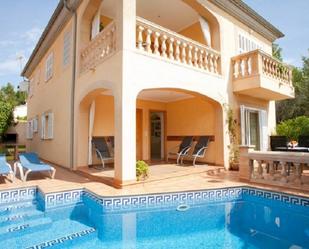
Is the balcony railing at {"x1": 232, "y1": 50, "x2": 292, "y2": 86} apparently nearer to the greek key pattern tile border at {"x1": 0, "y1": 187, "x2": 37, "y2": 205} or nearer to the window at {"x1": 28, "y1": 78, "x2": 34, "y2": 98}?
the greek key pattern tile border at {"x1": 0, "y1": 187, "x2": 37, "y2": 205}

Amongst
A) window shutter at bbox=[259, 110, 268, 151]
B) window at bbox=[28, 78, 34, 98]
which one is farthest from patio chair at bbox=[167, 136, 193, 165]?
window at bbox=[28, 78, 34, 98]

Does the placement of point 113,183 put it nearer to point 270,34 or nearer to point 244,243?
point 244,243

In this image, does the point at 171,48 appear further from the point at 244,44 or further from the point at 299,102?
the point at 299,102

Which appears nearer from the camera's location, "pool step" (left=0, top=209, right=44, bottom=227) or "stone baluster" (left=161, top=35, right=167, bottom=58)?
"pool step" (left=0, top=209, right=44, bottom=227)

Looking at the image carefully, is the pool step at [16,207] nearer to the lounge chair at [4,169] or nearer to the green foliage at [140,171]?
the lounge chair at [4,169]

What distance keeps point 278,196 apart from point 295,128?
8.77 metres

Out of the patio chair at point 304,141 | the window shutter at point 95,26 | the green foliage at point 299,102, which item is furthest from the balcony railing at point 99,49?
the green foliage at point 299,102

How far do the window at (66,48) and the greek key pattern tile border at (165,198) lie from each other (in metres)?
7.16

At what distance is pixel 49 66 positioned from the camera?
14.7 m

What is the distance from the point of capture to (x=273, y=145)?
34.5 ft

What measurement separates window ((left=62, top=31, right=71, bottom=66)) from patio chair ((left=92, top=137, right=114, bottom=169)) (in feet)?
13.4

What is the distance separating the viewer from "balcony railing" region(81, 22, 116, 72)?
7848 mm

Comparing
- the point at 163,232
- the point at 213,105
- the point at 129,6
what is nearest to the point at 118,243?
the point at 163,232

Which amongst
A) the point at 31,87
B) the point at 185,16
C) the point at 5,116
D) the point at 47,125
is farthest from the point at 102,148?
the point at 5,116
